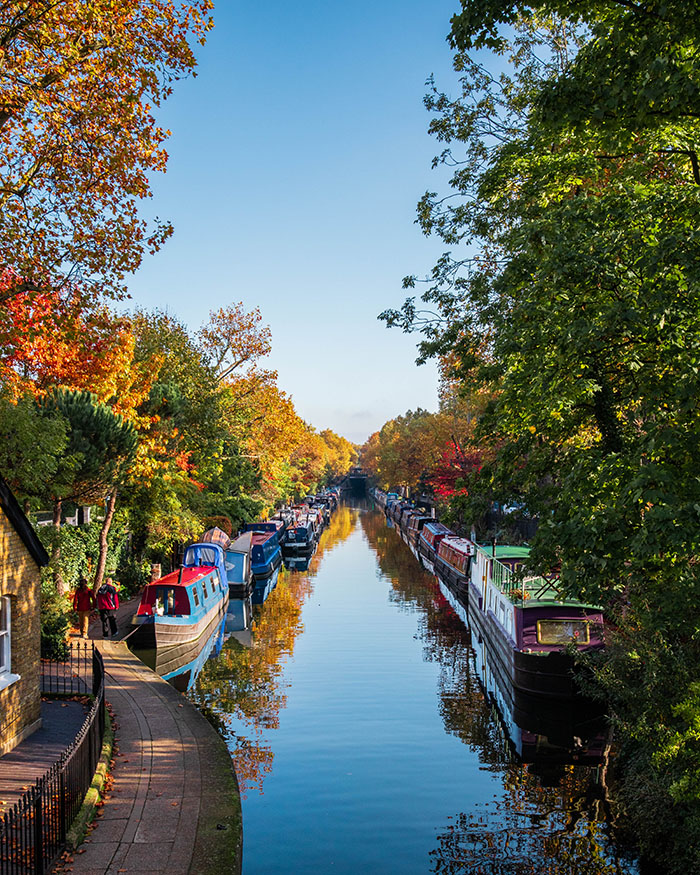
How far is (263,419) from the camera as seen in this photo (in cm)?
4672

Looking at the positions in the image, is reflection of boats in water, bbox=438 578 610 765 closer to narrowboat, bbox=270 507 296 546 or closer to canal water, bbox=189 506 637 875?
canal water, bbox=189 506 637 875

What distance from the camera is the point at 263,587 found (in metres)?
41.5

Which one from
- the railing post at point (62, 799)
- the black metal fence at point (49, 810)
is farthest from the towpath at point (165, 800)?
the black metal fence at point (49, 810)

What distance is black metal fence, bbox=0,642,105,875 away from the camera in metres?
7.63

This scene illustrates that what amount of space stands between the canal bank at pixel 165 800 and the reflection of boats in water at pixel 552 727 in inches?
312

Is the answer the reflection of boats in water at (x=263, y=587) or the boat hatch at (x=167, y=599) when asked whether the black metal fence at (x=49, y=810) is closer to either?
the boat hatch at (x=167, y=599)

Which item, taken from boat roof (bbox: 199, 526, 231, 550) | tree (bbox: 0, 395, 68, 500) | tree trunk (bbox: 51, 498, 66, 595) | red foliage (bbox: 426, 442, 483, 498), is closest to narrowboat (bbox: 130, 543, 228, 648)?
tree trunk (bbox: 51, 498, 66, 595)

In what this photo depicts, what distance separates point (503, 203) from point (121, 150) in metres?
9.29

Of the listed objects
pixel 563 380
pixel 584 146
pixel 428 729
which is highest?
pixel 584 146

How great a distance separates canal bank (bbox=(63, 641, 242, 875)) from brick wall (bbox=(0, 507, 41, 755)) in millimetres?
1850

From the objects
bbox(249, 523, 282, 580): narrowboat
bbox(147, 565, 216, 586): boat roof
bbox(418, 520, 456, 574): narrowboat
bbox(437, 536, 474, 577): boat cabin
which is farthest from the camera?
bbox(418, 520, 456, 574): narrowboat

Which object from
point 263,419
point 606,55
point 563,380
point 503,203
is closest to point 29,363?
point 503,203

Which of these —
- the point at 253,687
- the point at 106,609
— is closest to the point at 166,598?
the point at 106,609

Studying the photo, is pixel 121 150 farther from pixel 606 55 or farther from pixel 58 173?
pixel 606 55
